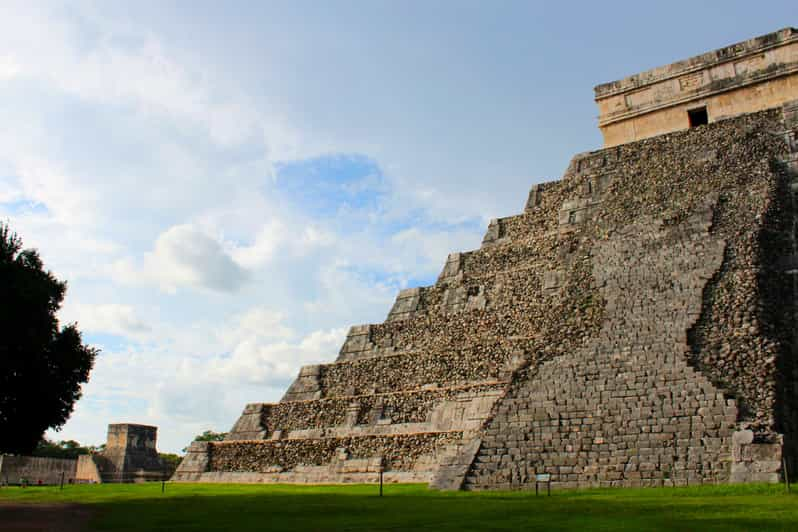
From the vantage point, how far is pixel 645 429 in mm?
14062

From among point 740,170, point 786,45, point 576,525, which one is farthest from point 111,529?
point 786,45

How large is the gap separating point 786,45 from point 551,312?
11.2 metres

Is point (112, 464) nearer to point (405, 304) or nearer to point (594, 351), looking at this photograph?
point (405, 304)

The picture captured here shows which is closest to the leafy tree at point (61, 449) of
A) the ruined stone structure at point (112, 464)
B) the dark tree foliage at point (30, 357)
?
the ruined stone structure at point (112, 464)

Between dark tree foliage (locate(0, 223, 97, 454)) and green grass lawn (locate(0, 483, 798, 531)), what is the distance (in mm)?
3056

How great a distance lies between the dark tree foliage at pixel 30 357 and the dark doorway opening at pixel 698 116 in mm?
18177

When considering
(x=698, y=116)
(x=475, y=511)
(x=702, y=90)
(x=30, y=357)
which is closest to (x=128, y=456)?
(x=30, y=357)

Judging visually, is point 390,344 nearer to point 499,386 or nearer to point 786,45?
point 499,386

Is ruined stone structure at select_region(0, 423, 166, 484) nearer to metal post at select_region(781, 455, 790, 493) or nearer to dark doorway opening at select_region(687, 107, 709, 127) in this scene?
metal post at select_region(781, 455, 790, 493)

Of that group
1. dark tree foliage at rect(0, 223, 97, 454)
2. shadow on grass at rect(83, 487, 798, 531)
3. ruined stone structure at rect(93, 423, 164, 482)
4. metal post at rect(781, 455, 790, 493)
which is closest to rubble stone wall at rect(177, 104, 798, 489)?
metal post at rect(781, 455, 790, 493)

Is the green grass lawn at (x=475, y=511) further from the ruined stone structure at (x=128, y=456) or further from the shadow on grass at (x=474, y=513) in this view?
the ruined stone structure at (x=128, y=456)

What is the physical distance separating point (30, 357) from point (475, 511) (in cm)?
1048

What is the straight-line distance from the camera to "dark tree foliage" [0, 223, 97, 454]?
53.5 ft

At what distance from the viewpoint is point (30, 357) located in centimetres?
1658
